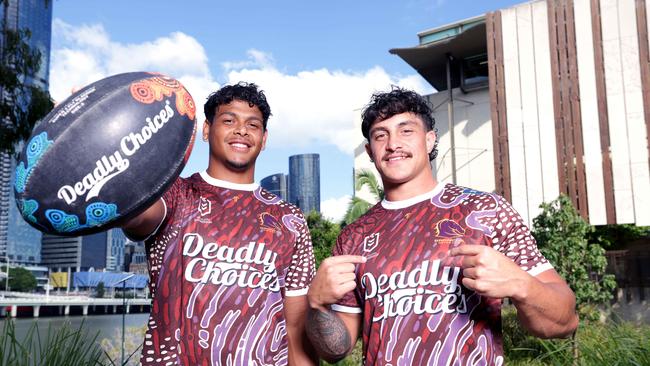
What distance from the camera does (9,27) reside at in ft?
31.9

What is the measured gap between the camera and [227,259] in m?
3.17

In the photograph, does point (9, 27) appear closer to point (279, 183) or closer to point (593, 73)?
point (593, 73)

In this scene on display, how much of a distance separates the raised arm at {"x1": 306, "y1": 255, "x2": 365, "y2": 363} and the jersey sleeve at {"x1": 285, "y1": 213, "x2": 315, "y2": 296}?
21.6 inches

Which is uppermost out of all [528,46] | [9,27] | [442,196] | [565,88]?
[528,46]

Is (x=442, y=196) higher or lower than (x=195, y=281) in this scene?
higher

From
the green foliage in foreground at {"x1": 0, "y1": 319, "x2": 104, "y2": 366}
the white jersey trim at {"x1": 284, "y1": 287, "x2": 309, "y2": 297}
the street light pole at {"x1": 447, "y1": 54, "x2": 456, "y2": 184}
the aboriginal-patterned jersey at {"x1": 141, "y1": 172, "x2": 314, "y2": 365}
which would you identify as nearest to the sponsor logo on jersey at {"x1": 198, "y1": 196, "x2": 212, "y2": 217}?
the aboriginal-patterned jersey at {"x1": 141, "y1": 172, "x2": 314, "y2": 365}

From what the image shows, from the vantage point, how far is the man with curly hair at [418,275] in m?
2.51

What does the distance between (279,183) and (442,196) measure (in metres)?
96.0

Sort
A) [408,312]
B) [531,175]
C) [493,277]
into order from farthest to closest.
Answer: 1. [531,175]
2. [408,312]
3. [493,277]

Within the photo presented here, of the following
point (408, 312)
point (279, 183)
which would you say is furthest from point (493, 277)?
point (279, 183)

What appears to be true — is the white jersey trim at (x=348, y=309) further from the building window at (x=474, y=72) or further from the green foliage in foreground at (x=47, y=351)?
the building window at (x=474, y=72)

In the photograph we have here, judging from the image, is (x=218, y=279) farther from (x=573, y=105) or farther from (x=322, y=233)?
(x=322, y=233)

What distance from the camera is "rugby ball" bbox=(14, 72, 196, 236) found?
2504 mm

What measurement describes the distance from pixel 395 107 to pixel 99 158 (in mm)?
1448
